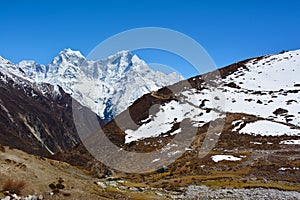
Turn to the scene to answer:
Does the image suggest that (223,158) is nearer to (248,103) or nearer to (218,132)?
(218,132)

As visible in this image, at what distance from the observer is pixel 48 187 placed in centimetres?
3616

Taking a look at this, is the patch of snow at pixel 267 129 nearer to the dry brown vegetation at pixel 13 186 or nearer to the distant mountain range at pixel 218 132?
the distant mountain range at pixel 218 132

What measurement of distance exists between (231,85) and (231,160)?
73773mm

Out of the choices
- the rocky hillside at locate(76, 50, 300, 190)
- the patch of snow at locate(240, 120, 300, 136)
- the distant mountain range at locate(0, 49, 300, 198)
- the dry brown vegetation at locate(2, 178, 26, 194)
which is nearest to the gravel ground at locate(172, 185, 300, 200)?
the distant mountain range at locate(0, 49, 300, 198)

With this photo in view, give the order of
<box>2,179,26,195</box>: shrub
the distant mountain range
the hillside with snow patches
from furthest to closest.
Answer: the hillside with snow patches → the distant mountain range → <box>2,179,26,195</box>: shrub

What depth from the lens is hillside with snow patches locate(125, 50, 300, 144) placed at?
104 m

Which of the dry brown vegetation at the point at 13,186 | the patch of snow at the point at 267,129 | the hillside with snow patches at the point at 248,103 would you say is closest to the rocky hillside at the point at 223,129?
the hillside with snow patches at the point at 248,103

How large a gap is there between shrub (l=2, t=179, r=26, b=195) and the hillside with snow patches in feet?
220

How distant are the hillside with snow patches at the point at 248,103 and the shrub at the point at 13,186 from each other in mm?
67188

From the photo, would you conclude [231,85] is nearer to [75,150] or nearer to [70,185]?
[75,150]

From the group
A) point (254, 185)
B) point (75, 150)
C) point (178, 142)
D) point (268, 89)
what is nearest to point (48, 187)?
point (254, 185)

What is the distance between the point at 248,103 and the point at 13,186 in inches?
3940

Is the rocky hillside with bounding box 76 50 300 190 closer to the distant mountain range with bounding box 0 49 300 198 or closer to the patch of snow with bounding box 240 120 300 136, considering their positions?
the distant mountain range with bounding box 0 49 300 198

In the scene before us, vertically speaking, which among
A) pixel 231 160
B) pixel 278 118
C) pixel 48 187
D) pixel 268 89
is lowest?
pixel 48 187
